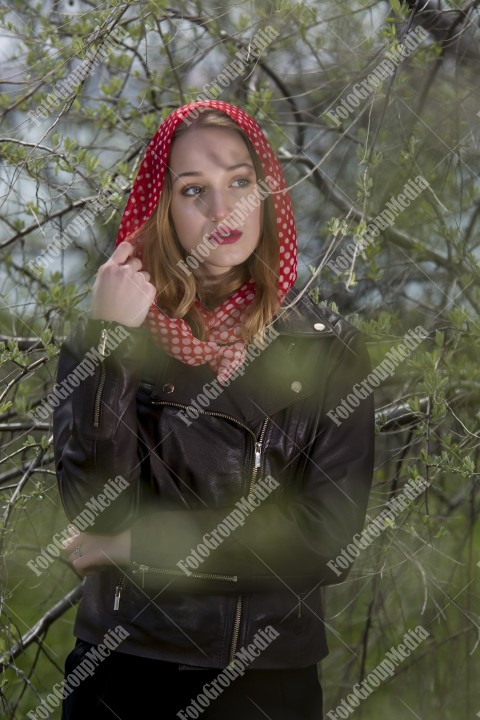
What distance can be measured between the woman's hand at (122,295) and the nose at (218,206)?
213mm

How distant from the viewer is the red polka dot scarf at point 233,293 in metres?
1.99

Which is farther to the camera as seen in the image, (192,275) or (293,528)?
(192,275)

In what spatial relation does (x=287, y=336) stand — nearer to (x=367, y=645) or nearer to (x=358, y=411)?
(x=358, y=411)

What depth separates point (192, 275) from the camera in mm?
2072

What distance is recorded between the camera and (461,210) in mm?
2957

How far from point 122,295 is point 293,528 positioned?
0.61m

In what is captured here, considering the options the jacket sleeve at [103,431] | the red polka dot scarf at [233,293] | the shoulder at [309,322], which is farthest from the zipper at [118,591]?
the shoulder at [309,322]

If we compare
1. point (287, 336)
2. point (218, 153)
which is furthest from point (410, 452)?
point (218, 153)

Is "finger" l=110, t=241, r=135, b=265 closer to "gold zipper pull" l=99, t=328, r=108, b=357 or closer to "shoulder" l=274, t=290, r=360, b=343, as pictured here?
"gold zipper pull" l=99, t=328, r=108, b=357

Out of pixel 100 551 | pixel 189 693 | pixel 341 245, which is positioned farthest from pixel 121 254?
pixel 341 245

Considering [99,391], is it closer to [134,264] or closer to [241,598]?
[134,264]

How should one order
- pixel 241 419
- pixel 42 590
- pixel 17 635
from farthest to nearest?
pixel 42 590, pixel 17 635, pixel 241 419

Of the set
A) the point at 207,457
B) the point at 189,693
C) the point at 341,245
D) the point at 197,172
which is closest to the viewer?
the point at 189,693

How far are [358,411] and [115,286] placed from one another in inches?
23.1
